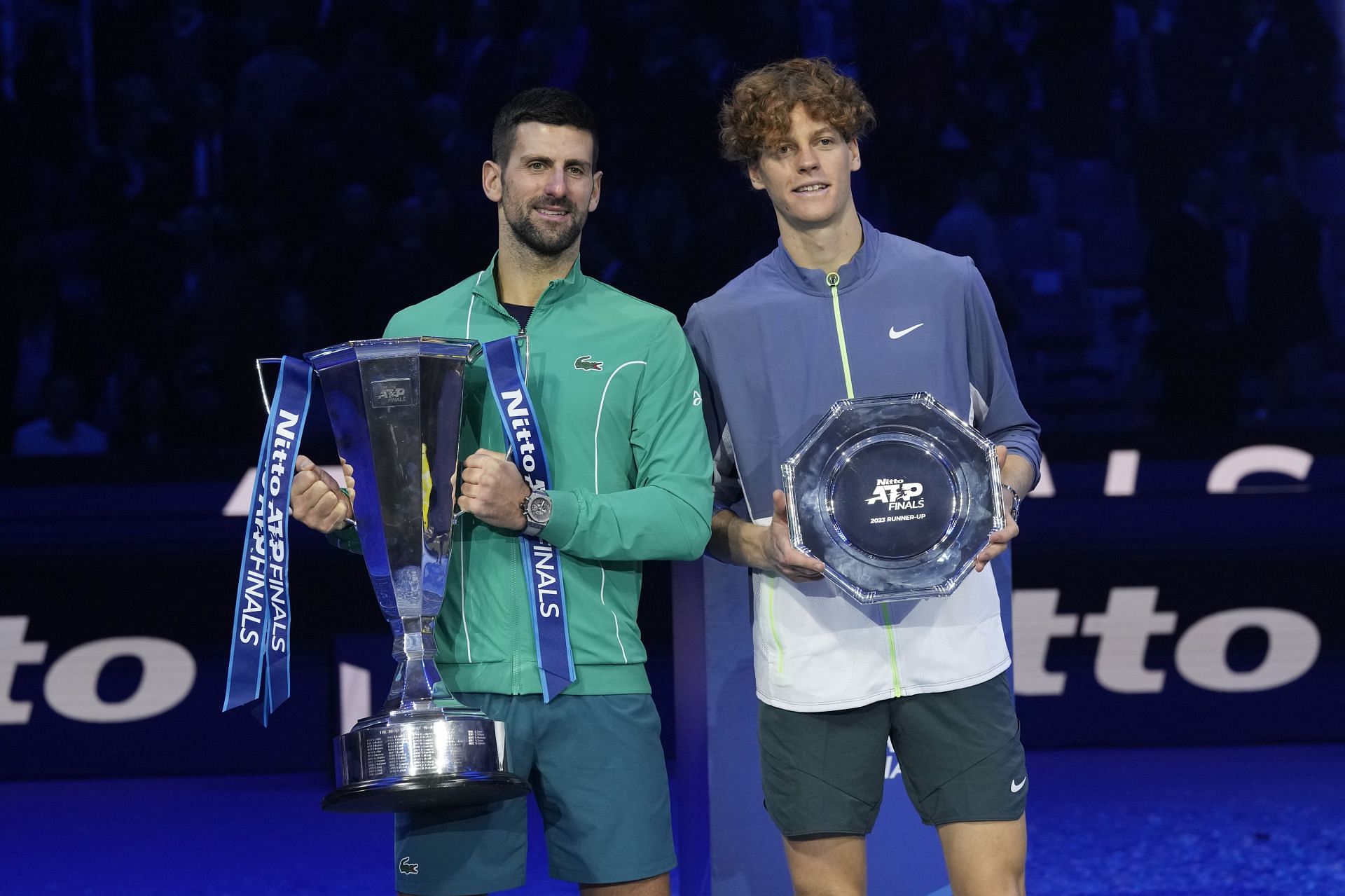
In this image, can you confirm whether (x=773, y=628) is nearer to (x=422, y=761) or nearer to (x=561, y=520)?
(x=561, y=520)

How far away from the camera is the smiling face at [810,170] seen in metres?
2.24

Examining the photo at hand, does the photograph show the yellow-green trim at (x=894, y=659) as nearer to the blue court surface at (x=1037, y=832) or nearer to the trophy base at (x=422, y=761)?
the trophy base at (x=422, y=761)

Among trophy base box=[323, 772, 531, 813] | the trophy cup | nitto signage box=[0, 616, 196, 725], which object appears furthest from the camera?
nitto signage box=[0, 616, 196, 725]

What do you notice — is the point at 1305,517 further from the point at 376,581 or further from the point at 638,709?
the point at 376,581

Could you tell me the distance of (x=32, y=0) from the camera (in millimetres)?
5457

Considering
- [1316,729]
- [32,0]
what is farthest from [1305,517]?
[32,0]

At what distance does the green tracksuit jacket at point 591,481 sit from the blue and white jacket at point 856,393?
99 millimetres

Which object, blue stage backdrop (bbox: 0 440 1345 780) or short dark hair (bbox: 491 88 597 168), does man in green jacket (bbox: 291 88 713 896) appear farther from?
blue stage backdrop (bbox: 0 440 1345 780)

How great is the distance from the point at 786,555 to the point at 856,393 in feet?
1.07

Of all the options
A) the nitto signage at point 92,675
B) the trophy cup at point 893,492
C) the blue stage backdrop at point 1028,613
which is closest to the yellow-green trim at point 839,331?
the trophy cup at point 893,492

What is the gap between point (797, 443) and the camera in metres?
2.23

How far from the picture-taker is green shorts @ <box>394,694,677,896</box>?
215 cm

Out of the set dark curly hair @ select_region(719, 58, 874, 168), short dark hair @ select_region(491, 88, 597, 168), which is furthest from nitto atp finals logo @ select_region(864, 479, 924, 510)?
short dark hair @ select_region(491, 88, 597, 168)

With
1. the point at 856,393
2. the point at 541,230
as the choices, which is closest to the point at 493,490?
the point at 541,230
